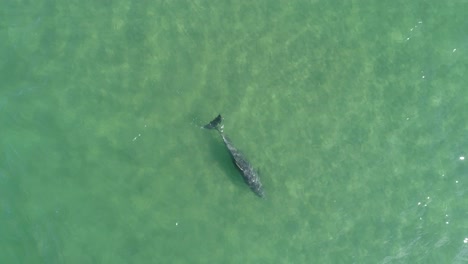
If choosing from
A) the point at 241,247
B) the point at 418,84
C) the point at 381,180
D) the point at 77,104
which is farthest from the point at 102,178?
the point at 418,84

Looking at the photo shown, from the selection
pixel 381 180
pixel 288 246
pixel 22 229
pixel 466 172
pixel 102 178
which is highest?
pixel 466 172

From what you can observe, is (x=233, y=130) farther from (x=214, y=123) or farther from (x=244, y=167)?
(x=244, y=167)

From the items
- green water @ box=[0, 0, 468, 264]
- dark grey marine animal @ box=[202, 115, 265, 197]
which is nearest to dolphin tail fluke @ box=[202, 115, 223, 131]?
dark grey marine animal @ box=[202, 115, 265, 197]

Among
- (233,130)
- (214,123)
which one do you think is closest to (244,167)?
(233,130)

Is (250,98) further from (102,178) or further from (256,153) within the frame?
(102,178)

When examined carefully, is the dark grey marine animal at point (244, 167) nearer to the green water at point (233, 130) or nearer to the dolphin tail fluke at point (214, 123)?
the dolphin tail fluke at point (214, 123)

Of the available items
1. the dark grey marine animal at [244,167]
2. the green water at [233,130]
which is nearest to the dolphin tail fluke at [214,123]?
the dark grey marine animal at [244,167]
